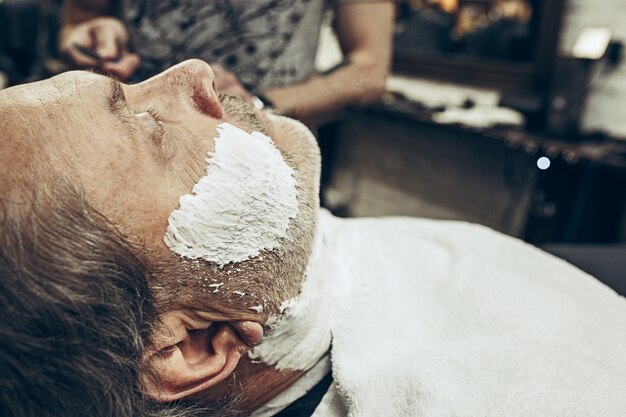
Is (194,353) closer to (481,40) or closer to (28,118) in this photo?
(28,118)

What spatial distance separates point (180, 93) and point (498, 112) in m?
1.95

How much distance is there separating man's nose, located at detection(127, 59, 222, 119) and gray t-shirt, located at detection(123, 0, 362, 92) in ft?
1.86

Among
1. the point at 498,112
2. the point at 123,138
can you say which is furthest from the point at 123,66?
the point at 498,112

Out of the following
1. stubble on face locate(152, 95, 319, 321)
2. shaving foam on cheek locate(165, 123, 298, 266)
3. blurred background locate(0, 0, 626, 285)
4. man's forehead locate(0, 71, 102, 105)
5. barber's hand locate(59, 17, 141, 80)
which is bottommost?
blurred background locate(0, 0, 626, 285)

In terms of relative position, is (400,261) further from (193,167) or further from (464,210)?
(464,210)

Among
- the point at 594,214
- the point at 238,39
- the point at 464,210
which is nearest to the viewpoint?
A: the point at 238,39

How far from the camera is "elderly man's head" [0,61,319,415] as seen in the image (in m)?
0.66

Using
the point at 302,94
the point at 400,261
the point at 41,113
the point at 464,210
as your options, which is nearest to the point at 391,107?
the point at 464,210

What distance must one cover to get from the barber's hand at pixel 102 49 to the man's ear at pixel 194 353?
0.74 metres

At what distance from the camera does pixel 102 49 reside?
133 cm

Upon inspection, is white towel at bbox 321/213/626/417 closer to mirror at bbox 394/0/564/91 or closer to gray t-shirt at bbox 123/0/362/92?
gray t-shirt at bbox 123/0/362/92

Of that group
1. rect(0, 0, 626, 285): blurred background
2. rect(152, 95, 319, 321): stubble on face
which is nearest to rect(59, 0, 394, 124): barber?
rect(0, 0, 626, 285): blurred background

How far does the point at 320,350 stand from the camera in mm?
961

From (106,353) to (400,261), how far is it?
2.37ft
